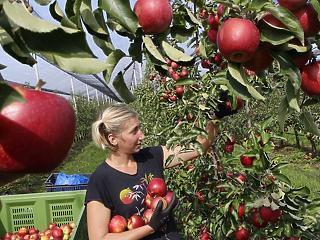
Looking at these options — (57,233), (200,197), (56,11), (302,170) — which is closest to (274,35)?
(56,11)

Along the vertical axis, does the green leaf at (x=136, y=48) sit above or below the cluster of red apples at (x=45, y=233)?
above

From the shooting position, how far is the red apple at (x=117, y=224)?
202cm

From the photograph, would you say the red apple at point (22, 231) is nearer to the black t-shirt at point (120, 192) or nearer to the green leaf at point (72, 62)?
the black t-shirt at point (120, 192)

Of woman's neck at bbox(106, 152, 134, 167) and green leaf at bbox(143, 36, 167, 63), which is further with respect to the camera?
woman's neck at bbox(106, 152, 134, 167)

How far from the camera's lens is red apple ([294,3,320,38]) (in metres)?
0.81

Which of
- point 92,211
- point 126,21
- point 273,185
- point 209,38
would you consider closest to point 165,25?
point 126,21

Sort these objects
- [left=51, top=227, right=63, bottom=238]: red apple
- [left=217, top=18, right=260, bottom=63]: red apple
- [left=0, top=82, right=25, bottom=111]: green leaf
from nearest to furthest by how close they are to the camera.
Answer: [left=0, top=82, right=25, bottom=111]: green leaf, [left=217, top=18, right=260, bottom=63]: red apple, [left=51, top=227, right=63, bottom=238]: red apple

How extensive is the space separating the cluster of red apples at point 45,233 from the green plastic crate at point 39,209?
0.24 ft

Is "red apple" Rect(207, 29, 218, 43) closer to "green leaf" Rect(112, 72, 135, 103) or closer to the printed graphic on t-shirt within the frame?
"green leaf" Rect(112, 72, 135, 103)

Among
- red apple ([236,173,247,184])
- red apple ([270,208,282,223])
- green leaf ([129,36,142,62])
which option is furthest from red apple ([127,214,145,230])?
green leaf ([129,36,142,62])

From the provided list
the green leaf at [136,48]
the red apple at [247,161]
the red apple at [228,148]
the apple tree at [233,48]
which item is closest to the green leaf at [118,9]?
the apple tree at [233,48]

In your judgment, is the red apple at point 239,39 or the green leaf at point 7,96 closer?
the green leaf at point 7,96

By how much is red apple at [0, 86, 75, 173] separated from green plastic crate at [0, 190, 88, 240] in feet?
9.79

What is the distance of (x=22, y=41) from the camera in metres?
0.60
